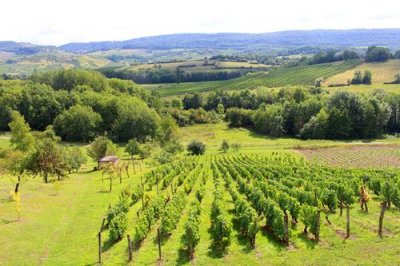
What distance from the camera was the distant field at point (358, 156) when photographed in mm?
76062

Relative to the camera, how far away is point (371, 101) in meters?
130

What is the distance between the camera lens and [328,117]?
12694 cm

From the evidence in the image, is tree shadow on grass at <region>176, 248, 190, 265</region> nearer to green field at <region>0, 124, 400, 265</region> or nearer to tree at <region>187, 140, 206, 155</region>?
green field at <region>0, 124, 400, 265</region>

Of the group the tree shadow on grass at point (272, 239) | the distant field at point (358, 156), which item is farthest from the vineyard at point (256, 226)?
the distant field at point (358, 156)

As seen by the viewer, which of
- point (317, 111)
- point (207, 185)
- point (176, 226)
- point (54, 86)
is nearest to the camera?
point (176, 226)

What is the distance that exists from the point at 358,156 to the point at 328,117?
42.3 metres

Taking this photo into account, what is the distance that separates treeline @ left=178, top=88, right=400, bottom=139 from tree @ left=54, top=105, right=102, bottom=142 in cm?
5569

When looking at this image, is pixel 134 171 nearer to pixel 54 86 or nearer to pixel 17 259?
pixel 17 259

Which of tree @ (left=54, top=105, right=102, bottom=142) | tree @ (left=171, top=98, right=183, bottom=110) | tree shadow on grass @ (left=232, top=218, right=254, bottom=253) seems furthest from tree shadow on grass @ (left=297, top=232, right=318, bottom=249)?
tree @ (left=171, top=98, right=183, bottom=110)

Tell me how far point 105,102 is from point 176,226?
114m

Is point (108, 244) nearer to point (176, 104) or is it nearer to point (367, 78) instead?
point (176, 104)

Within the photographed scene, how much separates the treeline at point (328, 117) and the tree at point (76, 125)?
183ft

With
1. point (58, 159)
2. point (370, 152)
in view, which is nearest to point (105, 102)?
point (58, 159)

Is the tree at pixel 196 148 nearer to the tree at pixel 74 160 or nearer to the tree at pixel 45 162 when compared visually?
the tree at pixel 74 160
